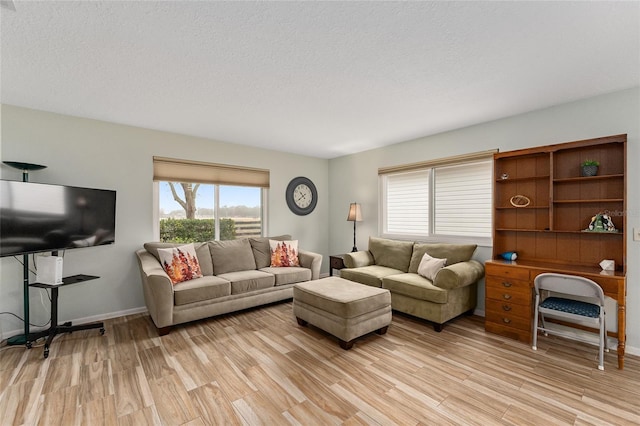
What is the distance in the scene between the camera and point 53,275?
275 centimetres

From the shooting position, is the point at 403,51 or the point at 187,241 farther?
the point at 187,241

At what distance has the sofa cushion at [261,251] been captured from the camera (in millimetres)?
4402

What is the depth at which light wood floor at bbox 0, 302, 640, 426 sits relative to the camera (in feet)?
5.98

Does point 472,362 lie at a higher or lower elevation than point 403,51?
lower

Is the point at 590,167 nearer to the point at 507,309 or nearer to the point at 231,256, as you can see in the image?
the point at 507,309

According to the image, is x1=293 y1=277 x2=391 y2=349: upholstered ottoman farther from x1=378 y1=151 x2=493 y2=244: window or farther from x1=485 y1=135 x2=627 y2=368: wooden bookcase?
x1=378 y1=151 x2=493 y2=244: window

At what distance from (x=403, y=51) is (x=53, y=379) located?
362 cm

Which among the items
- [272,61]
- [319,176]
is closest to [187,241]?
[319,176]

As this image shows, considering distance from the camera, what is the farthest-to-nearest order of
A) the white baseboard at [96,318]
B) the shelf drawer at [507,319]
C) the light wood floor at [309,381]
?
1. the white baseboard at [96,318]
2. the shelf drawer at [507,319]
3. the light wood floor at [309,381]

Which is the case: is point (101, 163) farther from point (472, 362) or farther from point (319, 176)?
point (472, 362)

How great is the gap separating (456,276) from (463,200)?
1.30m

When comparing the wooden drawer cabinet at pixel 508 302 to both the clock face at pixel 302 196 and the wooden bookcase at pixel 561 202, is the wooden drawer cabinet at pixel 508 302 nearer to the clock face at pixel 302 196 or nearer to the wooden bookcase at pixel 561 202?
the wooden bookcase at pixel 561 202

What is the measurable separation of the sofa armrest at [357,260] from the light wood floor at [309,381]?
4.19 ft

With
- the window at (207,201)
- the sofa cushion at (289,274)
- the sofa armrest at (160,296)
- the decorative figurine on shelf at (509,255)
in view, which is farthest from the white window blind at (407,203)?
the sofa armrest at (160,296)
